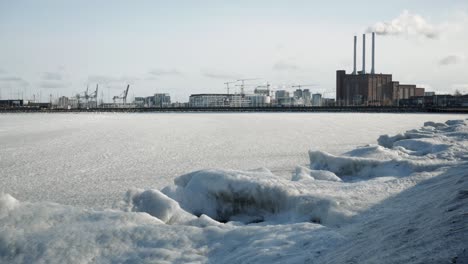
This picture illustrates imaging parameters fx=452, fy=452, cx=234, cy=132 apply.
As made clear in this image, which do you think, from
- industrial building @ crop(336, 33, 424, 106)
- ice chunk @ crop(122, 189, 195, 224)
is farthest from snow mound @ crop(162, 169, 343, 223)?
industrial building @ crop(336, 33, 424, 106)

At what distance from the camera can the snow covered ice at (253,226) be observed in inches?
148

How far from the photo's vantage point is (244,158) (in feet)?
41.6

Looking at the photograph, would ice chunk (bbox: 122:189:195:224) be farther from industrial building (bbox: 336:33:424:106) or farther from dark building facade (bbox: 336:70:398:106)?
dark building facade (bbox: 336:70:398:106)

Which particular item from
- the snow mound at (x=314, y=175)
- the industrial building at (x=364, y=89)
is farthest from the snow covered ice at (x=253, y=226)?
the industrial building at (x=364, y=89)

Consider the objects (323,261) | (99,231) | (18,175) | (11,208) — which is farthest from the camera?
(18,175)

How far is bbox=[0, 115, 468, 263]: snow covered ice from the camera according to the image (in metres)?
3.75

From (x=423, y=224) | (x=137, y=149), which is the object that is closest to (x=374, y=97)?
(x=137, y=149)

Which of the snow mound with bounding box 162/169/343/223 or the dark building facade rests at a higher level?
the dark building facade

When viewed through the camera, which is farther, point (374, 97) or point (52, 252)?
point (374, 97)

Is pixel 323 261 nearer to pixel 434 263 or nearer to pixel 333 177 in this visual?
pixel 434 263

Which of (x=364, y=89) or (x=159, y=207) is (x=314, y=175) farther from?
(x=364, y=89)

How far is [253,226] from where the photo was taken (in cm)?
505

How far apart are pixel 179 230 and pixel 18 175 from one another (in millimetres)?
6438

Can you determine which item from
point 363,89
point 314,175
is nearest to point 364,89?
point 363,89
